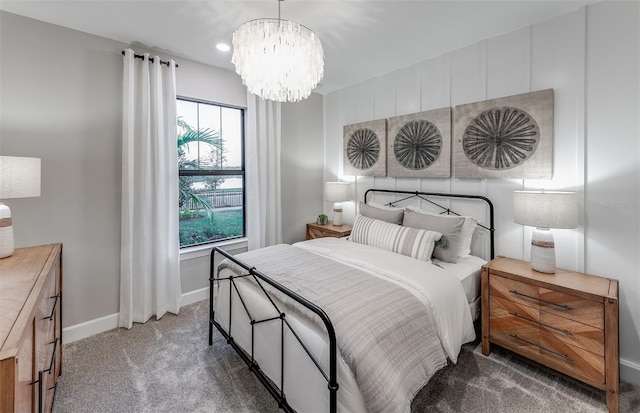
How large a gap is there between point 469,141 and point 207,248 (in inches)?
118

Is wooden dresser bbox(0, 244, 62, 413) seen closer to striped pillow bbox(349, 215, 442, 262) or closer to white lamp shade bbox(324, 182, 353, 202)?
striped pillow bbox(349, 215, 442, 262)

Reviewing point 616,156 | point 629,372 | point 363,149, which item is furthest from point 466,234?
point 363,149

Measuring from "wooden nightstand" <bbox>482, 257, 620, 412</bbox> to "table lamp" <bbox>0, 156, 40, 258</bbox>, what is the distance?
313 centimetres

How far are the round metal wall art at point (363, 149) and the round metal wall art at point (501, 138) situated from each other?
3.45 feet

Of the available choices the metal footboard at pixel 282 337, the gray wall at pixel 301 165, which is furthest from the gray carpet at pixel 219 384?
the gray wall at pixel 301 165

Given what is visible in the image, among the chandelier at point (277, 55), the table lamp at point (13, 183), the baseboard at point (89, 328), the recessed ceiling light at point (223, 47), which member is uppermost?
the recessed ceiling light at point (223, 47)

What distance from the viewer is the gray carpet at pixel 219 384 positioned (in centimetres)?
176

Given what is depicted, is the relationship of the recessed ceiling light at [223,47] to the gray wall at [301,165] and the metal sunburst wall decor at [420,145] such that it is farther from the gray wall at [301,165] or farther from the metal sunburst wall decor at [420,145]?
the metal sunburst wall decor at [420,145]

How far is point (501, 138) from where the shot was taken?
2.53m

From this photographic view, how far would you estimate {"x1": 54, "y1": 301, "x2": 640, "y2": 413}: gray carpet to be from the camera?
5.79 ft

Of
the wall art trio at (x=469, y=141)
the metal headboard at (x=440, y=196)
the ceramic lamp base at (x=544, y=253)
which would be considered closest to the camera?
the ceramic lamp base at (x=544, y=253)

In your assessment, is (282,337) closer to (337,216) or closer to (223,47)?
A: (337,216)

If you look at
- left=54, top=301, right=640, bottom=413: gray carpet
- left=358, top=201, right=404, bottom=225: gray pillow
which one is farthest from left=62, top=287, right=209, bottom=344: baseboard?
left=358, top=201, right=404, bottom=225: gray pillow

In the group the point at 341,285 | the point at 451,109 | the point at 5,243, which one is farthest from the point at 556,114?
the point at 5,243
